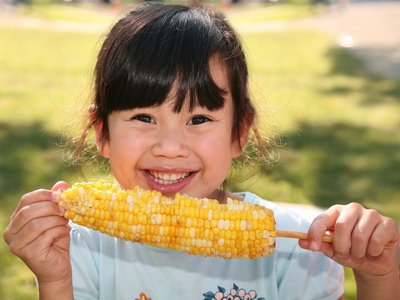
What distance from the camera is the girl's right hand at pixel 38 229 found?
2.09 m

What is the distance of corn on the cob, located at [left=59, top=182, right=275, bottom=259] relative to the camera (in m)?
2.08

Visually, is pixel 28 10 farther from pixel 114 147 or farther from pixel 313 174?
pixel 114 147

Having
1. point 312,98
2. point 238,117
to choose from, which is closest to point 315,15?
point 312,98

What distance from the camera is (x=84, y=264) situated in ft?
8.34

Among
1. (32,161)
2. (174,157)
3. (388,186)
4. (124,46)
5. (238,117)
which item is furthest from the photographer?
(32,161)

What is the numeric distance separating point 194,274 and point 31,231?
0.72m

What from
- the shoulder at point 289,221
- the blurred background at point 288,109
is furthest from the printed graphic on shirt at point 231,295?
the blurred background at point 288,109

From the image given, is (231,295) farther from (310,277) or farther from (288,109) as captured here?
(288,109)

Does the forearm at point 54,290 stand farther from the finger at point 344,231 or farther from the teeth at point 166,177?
the finger at point 344,231

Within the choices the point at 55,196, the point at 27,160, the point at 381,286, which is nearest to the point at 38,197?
the point at 55,196

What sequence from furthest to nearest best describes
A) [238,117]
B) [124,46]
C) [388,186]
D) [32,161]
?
[32,161] < [388,186] < [238,117] < [124,46]

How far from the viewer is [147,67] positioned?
7.71 feet

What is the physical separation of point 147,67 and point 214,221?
0.63 metres

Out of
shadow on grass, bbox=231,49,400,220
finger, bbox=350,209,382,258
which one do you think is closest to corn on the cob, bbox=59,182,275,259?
finger, bbox=350,209,382,258
